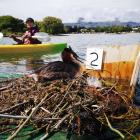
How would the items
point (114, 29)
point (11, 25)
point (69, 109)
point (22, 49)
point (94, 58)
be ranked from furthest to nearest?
point (114, 29) < point (11, 25) < point (22, 49) < point (94, 58) < point (69, 109)

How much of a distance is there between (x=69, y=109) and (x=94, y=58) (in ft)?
11.5

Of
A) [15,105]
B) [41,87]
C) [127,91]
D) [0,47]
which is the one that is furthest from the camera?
[0,47]

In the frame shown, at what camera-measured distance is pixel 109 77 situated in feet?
38.6

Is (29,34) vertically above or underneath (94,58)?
underneath

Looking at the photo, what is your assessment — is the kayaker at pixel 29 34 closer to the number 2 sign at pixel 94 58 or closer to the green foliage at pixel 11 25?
the number 2 sign at pixel 94 58

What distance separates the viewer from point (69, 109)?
8.50m

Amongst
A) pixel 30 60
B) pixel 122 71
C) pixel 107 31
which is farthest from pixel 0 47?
pixel 107 31

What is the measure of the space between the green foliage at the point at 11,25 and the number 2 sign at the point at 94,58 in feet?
188

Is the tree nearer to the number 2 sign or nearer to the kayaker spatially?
the kayaker

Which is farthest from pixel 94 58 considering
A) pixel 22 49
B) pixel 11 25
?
pixel 11 25

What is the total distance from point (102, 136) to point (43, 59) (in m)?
16.3

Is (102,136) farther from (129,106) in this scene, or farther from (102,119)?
(129,106)

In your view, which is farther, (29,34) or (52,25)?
(52,25)

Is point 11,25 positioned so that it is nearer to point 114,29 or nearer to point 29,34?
point 114,29
